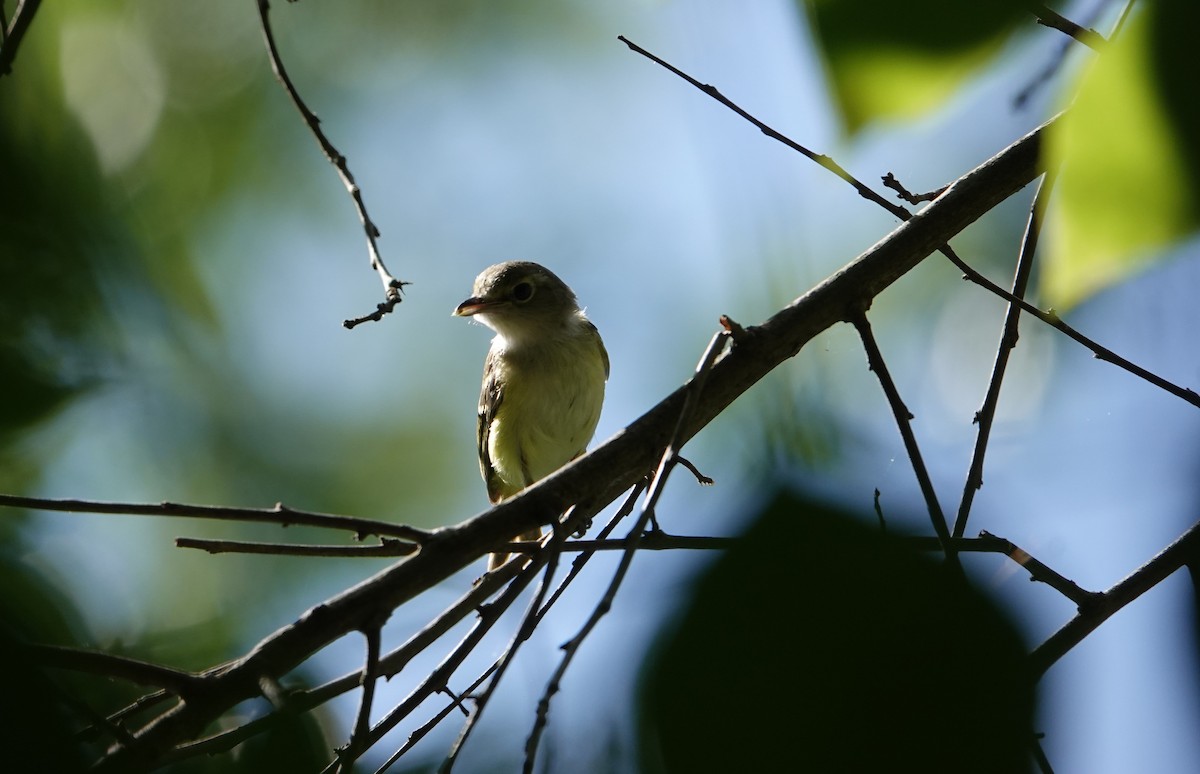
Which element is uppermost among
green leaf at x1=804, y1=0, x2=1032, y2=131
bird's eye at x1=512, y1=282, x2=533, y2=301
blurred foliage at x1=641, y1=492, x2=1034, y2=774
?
bird's eye at x1=512, y1=282, x2=533, y2=301

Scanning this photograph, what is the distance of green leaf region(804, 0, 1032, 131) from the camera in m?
0.77

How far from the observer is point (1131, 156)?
671 millimetres

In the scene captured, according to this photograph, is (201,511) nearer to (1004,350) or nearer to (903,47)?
(903,47)

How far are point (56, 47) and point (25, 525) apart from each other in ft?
5.77

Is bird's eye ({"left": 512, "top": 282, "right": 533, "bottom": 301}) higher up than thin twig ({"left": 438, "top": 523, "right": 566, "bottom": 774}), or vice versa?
bird's eye ({"left": 512, "top": 282, "right": 533, "bottom": 301})

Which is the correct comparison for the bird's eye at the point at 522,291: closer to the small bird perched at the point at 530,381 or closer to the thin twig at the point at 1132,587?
the small bird perched at the point at 530,381

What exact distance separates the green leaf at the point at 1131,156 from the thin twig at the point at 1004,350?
176cm

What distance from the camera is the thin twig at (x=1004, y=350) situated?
2582mm

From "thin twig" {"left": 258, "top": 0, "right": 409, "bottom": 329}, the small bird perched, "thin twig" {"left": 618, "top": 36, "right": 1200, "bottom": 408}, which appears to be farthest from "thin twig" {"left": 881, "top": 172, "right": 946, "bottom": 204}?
the small bird perched

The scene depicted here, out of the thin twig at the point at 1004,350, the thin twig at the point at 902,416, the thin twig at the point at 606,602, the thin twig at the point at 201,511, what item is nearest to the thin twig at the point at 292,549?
the thin twig at the point at 201,511

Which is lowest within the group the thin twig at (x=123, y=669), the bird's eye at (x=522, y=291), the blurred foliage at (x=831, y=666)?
the blurred foliage at (x=831, y=666)

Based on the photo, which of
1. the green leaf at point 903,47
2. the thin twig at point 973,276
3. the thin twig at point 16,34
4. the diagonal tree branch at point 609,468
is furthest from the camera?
the thin twig at point 16,34

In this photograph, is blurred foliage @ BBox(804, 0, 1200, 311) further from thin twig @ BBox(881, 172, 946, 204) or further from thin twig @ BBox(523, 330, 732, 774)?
thin twig @ BBox(881, 172, 946, 204)

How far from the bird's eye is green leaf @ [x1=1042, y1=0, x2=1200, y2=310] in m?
5.93
